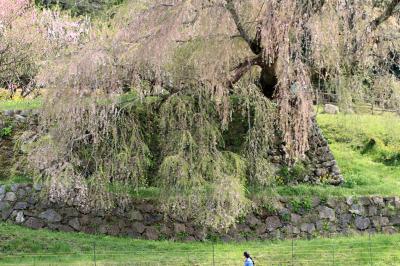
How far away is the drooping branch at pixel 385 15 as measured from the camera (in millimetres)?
14177

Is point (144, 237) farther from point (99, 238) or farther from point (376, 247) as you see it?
point (376, 247)

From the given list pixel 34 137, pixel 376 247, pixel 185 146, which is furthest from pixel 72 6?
pixel 376 247

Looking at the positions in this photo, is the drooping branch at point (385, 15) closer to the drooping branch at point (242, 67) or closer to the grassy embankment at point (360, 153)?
the drooping branch at point (242, 67)

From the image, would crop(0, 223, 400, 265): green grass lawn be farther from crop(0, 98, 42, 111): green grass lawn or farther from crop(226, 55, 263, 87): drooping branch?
crop(226, 55, 263, 87): drooping branch

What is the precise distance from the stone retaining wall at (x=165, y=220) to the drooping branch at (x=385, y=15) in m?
4.29

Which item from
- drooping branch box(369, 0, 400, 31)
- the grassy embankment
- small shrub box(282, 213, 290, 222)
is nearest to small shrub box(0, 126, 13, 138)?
the grassy embankment

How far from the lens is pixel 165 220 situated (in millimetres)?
14461

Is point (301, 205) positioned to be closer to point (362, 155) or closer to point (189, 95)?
point (189, 95)

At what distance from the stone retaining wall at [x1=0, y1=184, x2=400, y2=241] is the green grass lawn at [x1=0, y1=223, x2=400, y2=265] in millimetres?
327

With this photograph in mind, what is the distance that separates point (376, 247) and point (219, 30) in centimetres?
589

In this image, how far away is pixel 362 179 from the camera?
16703mm

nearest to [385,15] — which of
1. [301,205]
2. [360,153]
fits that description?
[301,205]

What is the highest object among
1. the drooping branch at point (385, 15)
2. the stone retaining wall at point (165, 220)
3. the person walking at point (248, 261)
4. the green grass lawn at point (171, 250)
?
the drooping branch at point (385, 15)

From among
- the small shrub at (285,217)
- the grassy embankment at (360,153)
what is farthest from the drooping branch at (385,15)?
the small shrub at (285,217)
